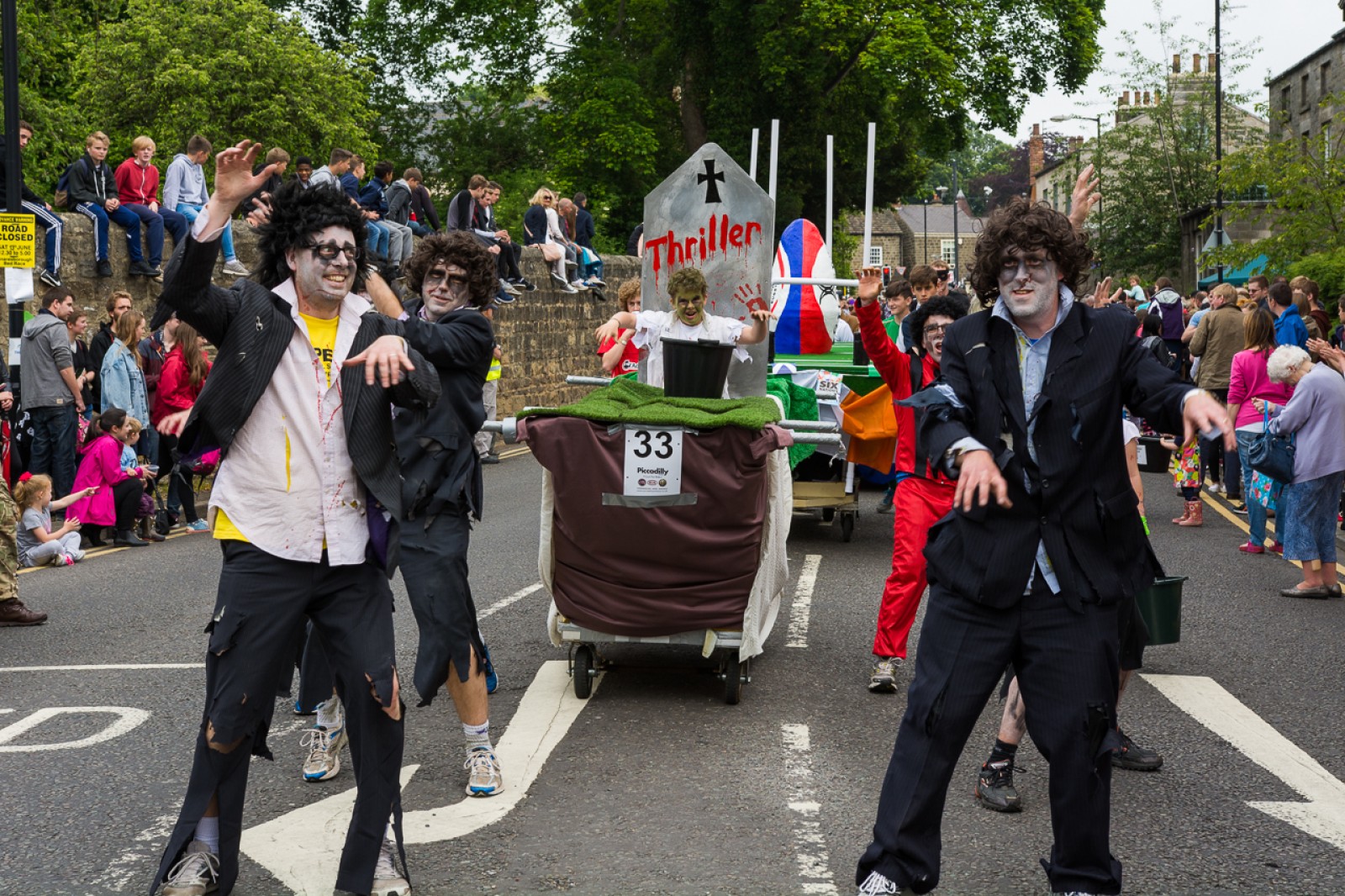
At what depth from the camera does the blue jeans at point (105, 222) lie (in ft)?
52.8

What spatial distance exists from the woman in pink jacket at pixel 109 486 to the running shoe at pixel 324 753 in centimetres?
762

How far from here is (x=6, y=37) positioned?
1395 cm

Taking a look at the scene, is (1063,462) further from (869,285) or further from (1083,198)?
(869,285)

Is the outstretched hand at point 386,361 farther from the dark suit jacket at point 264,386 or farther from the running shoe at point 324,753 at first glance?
the running shoe at point 324,753

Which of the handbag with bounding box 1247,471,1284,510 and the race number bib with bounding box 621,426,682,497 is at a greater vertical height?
the race number bib with bounding box 621,426,682,497

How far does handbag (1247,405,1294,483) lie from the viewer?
11070 millimetres

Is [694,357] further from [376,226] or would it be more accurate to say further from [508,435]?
[376,226]

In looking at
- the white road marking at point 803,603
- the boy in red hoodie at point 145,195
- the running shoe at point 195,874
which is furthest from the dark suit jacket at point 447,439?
the boy in red hoodie at point 145,195

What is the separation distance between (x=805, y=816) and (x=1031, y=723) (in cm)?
137

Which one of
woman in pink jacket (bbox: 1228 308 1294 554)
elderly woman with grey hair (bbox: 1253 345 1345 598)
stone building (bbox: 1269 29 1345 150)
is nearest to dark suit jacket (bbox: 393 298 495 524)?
elderly woman with grey hair (bbox: 1253 345 1345 598)

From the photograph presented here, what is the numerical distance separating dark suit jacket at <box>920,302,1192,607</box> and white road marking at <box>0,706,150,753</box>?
13.1 ft

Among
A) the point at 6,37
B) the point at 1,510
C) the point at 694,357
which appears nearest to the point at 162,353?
the point at 6,37

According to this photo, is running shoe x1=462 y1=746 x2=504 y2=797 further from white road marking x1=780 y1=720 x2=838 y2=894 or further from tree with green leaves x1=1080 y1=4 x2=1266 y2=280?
tree with green leaves x1=1080 y1=4 x2=1266 y2=280

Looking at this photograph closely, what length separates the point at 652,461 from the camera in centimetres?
665
